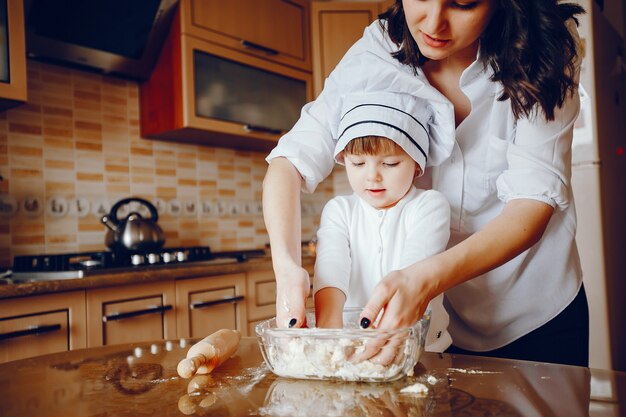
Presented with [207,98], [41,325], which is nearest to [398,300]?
[41,325]

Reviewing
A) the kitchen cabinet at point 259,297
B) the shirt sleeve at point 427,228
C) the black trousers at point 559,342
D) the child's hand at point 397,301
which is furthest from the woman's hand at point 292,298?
the kitchen cabinet at point 259,297

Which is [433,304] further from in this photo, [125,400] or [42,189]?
[42,189]

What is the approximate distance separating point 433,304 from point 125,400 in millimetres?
492

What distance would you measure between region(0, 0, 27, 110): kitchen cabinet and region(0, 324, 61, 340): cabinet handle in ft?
2.46

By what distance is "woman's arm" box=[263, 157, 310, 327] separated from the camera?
0.72 m

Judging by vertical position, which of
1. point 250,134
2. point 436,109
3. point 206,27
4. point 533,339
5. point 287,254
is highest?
point 206,27

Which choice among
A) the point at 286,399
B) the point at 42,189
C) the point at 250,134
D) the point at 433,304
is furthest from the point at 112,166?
the point at 286,399

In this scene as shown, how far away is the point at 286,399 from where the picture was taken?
0.55 meters

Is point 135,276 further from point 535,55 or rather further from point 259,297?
point 535,55

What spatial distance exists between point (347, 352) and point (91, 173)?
74.0 inches

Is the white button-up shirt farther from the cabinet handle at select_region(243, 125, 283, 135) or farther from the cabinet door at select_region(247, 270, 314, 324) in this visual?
the cabinet handle at select_region(243, 125, 283, 135)

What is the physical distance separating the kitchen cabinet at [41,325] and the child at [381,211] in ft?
3.14

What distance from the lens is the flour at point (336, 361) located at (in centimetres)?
59

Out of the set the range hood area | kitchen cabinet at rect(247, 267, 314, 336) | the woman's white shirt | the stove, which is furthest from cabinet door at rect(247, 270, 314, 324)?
the woman's white shirt
